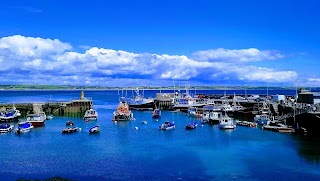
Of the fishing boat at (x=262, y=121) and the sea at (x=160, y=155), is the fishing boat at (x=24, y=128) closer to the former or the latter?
the sea at (x=160, y=155)

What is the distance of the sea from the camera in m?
40.2

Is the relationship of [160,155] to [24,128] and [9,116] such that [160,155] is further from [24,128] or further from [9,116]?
[9,116]

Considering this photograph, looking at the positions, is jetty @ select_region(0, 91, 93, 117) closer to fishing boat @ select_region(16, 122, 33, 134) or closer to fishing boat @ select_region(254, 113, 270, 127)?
fishing boat @ select_region(16, 122, 33, 134)

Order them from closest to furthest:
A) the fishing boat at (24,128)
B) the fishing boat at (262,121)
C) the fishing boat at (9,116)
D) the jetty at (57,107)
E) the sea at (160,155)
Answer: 1. the sea at (160,155)
2. the fishing boat at (24,128)
3. the fishing boat at (262,121)
4. the fishing boat at (9,116)
5. the jetty at (57,107)

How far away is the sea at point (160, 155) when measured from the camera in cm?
4022

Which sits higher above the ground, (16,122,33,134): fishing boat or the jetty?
the jetty

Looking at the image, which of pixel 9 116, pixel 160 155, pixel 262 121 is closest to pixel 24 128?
pixel 9 116

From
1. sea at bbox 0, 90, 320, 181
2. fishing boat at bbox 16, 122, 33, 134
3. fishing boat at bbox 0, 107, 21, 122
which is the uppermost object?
fishing boat at bbox 0, 107, 21, 122

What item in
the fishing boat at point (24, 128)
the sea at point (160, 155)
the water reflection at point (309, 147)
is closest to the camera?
the sea at point (160, 155)

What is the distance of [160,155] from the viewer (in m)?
50.2

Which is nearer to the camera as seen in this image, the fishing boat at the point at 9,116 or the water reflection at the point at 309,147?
the water reflection at the point at 309,147

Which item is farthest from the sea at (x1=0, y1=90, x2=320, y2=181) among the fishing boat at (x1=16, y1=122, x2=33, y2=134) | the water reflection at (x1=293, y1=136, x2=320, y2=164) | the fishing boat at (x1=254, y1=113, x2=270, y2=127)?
the fishing boat at (x1=254, y1=113, x2=270, y2=127)

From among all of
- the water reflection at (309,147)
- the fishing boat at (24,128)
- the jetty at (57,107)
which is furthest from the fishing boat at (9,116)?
the water reflection at (309,147)

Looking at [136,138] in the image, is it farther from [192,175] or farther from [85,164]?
[192,175]
